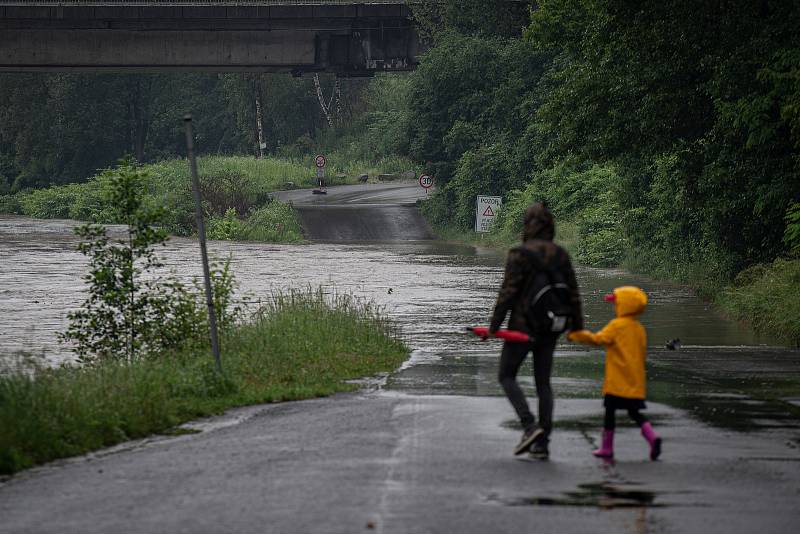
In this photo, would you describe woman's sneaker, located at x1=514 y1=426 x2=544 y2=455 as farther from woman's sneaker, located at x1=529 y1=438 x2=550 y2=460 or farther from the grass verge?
the grass verge

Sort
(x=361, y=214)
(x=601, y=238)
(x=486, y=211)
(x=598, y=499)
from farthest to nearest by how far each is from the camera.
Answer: (x=361, y=214)
(x=486, y=211)
(x=601, y=238)
(x=598, y=499)

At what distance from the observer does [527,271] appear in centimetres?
1042

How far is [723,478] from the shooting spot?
9.72m

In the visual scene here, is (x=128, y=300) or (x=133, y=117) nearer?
(x=128, y=300)

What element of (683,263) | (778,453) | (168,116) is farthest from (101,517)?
(168,116)

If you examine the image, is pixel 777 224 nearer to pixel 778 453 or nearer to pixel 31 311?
pixel 31 311

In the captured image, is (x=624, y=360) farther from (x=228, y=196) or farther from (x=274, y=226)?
(x=228, y=196)

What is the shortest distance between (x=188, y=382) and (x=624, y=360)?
5.35 meters

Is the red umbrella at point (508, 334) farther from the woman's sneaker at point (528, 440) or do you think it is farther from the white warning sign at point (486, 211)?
the white warning sign at point (486, 211)

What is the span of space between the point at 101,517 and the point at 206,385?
5.57m

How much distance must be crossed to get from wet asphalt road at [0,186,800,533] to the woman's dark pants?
1.06ft

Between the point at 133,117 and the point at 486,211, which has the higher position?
the point at 133,117

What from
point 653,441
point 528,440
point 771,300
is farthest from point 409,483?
point 771,300

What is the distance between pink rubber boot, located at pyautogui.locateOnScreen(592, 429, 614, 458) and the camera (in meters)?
10.4
